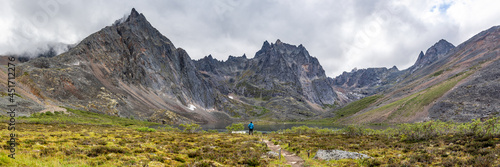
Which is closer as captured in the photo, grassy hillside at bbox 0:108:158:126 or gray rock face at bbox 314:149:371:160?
gray rock face at bbox 314:149:371:160

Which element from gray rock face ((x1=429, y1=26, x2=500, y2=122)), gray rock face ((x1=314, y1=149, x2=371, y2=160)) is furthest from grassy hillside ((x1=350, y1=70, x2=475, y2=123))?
gray rock face ((x1=314, y1=149, x2=371, y2=160))

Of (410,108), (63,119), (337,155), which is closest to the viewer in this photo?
(337,155)

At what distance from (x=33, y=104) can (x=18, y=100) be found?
5.32 metres

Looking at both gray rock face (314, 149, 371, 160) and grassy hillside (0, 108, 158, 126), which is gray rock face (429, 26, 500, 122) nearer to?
gray rock face (314, 149, 371, 160)

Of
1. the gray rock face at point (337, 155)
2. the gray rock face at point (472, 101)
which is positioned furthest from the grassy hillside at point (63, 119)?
the gray rock face at point (472, 101)

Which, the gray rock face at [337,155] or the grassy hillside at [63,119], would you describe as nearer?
the gray rock face at [337,155]

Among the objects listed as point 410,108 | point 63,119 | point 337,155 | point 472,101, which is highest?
point 63,119

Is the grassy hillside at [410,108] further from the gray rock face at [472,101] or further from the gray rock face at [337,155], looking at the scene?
the gray rock face at [337,155]

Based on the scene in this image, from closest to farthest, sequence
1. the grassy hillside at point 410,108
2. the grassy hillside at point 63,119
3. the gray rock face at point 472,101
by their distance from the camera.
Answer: the grassy hillside at point 63,119, the gray rock face at point 472,101, the grassy hillside at point 410,108

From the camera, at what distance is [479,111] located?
317 ft

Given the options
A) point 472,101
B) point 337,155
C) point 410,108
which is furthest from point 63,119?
point 410,108

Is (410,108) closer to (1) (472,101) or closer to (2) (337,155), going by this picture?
(1) (472,101)

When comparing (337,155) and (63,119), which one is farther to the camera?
(63,119)

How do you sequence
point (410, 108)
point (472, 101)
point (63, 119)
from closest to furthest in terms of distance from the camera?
point (63, 119)
point (472, 101)
point (410, 108)
